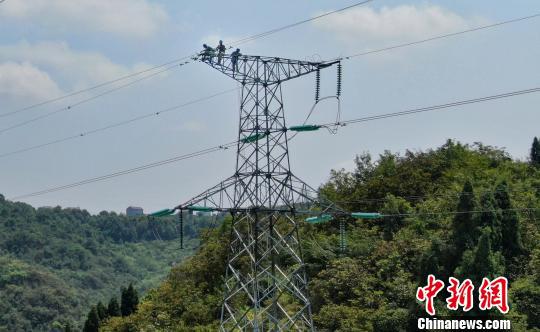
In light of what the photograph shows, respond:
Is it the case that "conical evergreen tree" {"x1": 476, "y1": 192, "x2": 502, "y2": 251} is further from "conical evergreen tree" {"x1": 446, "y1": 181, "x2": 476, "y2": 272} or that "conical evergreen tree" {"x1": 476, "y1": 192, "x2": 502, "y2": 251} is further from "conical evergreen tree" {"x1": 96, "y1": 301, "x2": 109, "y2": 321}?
"conical evergreen tree" {"x1": 96, "y1": 301, "x2": 109, "y2": 321}

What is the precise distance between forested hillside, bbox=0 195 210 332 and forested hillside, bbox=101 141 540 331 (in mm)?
67888

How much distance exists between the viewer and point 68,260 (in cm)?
15725

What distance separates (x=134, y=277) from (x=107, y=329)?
123 m

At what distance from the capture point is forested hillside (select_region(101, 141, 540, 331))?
2836cm

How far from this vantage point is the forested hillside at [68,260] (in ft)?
390

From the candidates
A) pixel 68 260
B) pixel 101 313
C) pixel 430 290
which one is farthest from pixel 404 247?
pixel 68 260

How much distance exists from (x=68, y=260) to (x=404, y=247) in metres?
133

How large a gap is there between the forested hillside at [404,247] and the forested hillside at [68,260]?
6789cm

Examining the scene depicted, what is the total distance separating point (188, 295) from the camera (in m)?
41.9

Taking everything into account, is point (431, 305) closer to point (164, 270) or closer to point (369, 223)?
point (369, 223)

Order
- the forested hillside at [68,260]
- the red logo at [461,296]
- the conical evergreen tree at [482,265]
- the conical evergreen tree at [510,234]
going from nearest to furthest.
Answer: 1. the red logo at [461,296]
2. the conical evergreen tree at [482,265]
3. the conical evergreen tree at [510,234]
4. the forested hillside at [68,260]

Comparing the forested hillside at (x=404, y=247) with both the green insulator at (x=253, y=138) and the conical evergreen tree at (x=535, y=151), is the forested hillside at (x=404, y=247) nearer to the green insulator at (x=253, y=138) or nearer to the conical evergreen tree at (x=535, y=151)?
the conical evergreen tree at (x=535, y=151)

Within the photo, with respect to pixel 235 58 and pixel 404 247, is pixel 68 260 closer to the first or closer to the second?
pixel 404 247

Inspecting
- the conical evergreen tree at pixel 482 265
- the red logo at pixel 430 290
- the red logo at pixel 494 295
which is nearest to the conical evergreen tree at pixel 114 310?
the red logo at pixel 430 290
